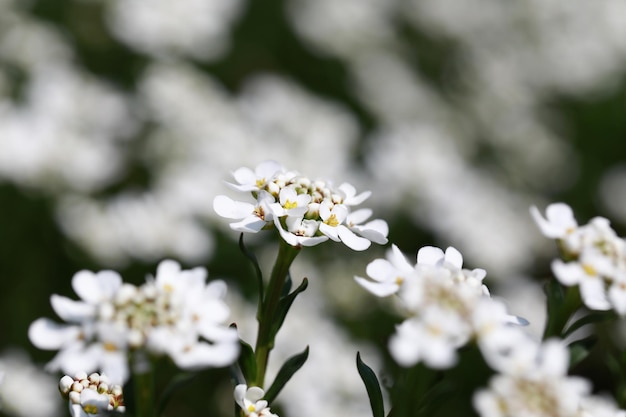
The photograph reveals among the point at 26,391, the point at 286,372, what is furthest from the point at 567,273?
the point at 26,391

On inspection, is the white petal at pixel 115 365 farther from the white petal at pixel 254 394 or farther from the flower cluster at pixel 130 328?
the white petal at pixel 254 394

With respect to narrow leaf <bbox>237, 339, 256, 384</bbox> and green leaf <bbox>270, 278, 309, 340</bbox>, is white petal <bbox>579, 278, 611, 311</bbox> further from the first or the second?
narrow leaf <bbox>237, 339, 256, 384</bbox>

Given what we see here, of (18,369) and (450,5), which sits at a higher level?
(450,5)

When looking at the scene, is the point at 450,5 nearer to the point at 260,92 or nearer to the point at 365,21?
the point at 365,21

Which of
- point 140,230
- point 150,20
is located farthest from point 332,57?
point 140,230

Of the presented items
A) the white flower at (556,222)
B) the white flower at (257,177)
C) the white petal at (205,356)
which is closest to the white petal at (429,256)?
the white flower at (556,222)

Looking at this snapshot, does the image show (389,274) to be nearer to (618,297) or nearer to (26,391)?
(618,297)
